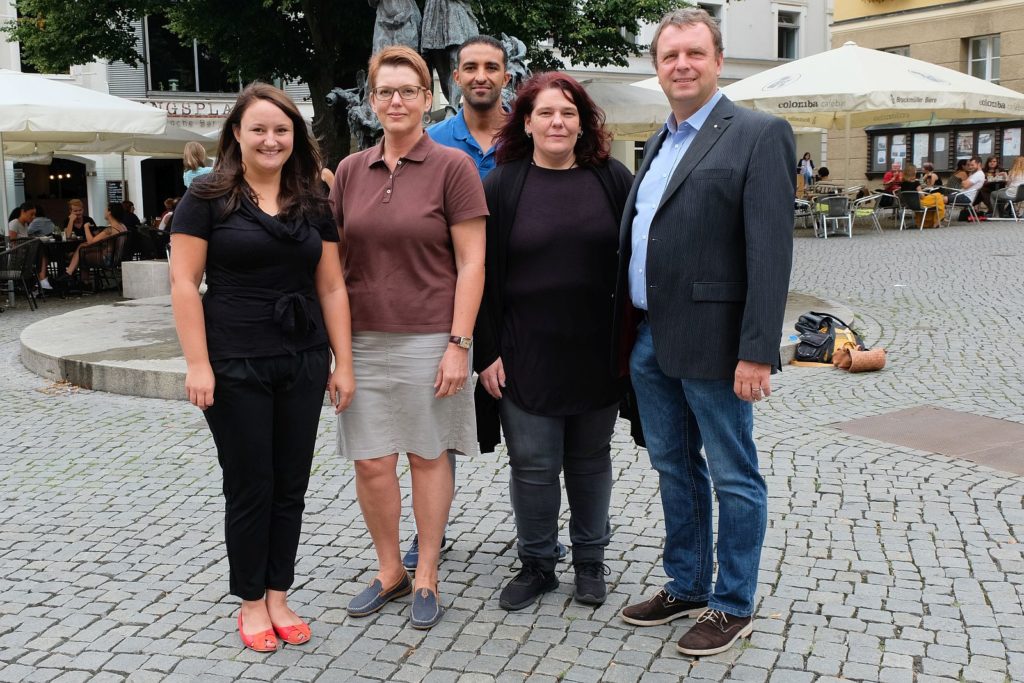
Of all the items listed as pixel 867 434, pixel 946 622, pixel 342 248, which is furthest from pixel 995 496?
pixel 342 248

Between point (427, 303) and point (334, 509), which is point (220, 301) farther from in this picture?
point (334, 509)

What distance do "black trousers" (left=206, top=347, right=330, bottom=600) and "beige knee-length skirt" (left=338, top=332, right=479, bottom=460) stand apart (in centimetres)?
14

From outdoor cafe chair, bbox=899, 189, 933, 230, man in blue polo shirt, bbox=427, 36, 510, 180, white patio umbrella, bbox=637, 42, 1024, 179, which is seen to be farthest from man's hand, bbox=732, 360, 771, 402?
outdoor cafe chair, bbox=899, 189, 933, 230

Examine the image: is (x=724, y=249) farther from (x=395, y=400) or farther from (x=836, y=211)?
(x=836, y=211)

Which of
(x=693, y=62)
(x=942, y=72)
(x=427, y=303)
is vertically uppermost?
(x=942, y=72)

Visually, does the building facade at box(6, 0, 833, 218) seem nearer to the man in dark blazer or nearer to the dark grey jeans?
the dark grey jeans

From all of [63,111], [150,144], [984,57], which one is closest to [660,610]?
[63,111]

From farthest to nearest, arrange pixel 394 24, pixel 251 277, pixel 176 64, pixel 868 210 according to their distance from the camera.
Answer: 1. pixel 176 64
2. pixel 868 210
3. pixel 394 24
4. pixel 251 277

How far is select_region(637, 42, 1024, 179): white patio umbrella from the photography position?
1653cm

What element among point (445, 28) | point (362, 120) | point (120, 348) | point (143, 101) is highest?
point (143, 101)

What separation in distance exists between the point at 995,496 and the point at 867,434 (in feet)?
3.98

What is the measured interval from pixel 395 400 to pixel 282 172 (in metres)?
0.87

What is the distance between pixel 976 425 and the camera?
6309 mm

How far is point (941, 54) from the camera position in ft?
99.3
